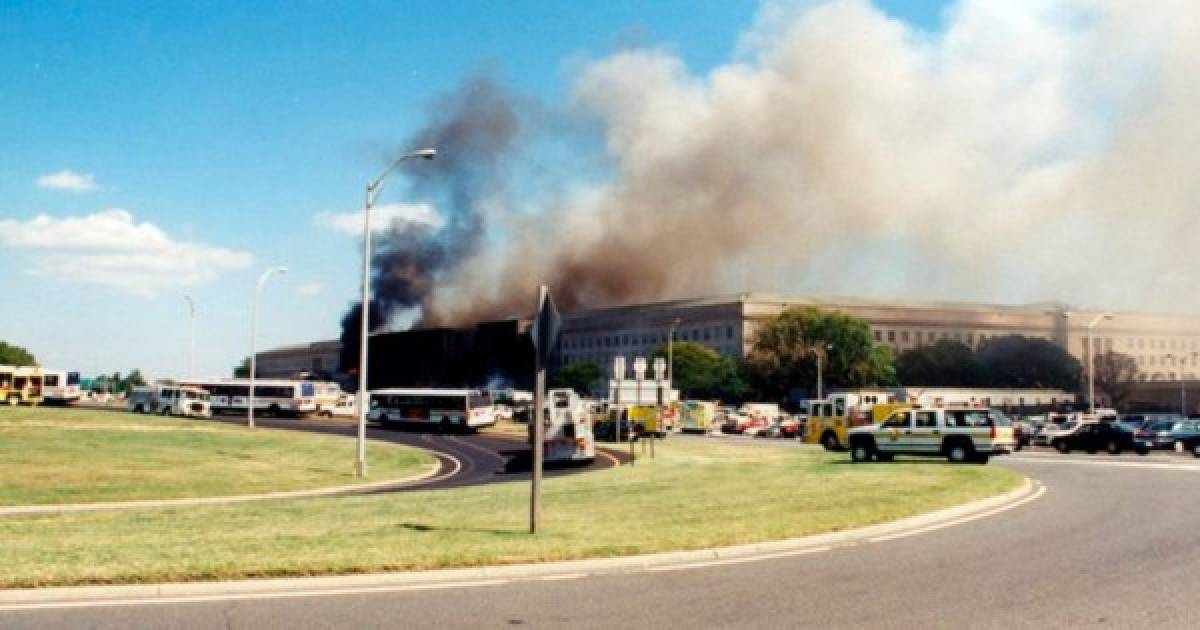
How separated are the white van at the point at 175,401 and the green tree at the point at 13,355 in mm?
124439

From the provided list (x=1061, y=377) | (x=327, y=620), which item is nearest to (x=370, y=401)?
(x=327, y=620)

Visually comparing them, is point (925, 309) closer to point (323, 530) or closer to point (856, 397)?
point (856, 397)

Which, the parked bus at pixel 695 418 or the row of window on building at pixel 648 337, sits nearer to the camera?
the parked bus at pixel 695 418

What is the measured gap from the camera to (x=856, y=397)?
5050cm

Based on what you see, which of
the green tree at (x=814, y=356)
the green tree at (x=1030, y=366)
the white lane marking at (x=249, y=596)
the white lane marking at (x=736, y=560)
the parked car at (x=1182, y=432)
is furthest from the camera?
the green tree at (x=1030, y=366)

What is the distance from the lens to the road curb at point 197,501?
2083cm

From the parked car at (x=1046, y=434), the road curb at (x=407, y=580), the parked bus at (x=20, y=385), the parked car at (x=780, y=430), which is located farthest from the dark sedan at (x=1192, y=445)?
the parked bus at (x=20, y=385)

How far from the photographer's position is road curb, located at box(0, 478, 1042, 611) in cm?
943

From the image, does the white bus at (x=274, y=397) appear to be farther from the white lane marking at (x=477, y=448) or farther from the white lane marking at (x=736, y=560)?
the white lane marking at (x=736, y=560)

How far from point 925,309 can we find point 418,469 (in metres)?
150

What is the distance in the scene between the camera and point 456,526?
1434 centimetres

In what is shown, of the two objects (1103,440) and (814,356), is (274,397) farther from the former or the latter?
(814,356)

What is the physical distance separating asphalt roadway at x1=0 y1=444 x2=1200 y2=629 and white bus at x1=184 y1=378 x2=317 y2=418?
67.7 meters

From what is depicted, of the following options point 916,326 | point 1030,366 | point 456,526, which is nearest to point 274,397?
point 456,526
